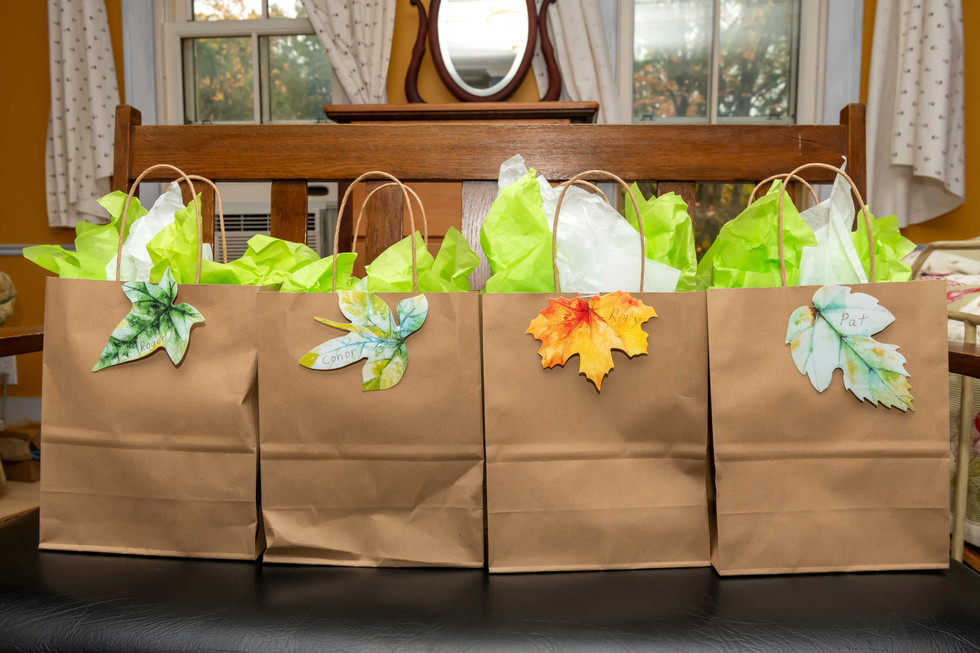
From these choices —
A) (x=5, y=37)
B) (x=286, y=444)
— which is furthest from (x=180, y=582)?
(x=5, y=37)

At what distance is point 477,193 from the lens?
3.08 feet

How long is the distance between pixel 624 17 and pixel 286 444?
7.59 feet

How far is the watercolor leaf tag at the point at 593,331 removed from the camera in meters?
0.53

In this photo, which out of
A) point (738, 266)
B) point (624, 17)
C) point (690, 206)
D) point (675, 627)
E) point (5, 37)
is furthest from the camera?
point (5, 37)

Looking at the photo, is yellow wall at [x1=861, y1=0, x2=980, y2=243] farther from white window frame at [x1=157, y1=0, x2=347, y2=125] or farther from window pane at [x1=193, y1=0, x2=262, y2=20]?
window pane at [x1=193, y1=0, x2=262, y2=20]

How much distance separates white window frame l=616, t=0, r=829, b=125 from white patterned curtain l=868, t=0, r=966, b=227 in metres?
0.18

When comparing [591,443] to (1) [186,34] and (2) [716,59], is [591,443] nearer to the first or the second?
(2) [716,59]

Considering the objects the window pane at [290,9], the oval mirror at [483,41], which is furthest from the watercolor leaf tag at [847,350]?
the window pane at [290,9]

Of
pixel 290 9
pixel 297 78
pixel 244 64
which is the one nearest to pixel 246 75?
pixel 244 64

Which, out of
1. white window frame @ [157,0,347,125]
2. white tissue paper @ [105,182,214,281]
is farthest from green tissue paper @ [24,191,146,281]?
white window frame @ [157,0,347,125]

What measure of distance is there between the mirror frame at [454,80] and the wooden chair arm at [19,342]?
5.85 ft

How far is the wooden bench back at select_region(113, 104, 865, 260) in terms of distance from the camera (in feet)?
2.94

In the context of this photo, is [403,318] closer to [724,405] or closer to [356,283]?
[356,283]

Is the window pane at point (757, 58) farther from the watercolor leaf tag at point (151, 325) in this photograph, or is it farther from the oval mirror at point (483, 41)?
the watercolor leaf tag at point (151, 325)
